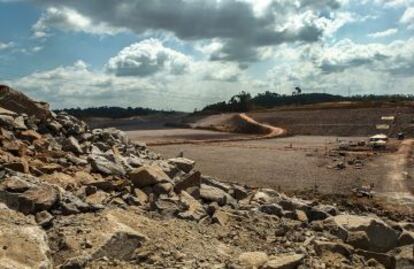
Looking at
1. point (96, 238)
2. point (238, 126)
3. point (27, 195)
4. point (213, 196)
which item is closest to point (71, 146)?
point (213, 196)

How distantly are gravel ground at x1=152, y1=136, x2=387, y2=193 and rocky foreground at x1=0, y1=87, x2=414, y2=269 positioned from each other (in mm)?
12347

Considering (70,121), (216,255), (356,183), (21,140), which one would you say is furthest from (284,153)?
(216,255)

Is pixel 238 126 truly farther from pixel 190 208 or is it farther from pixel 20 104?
pixel 190 208

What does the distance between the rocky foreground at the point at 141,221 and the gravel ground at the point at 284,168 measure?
12.3 meters

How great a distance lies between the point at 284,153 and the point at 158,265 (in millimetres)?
38066

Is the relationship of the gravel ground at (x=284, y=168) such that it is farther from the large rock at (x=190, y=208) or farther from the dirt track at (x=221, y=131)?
the dirt track at (x=221, y=131)

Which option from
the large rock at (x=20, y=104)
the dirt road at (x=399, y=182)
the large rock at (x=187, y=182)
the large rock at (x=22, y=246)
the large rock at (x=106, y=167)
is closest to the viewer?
the large rock at (x=22, y=246)

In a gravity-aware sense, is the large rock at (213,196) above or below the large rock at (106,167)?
below

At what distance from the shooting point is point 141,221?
10008 millimetres

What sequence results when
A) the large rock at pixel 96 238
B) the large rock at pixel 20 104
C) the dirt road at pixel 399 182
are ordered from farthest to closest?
the dirt road at pixel 399 182 → the large rock at pixel 20 104 → the large rock at pixel 96 238

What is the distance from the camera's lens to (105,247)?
27.5ft

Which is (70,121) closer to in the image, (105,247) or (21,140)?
(21,140)

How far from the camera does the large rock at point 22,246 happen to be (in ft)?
24.0

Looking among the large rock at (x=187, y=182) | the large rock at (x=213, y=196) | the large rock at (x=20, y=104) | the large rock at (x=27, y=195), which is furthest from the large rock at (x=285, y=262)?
the large rock at (x=20, y=104)
